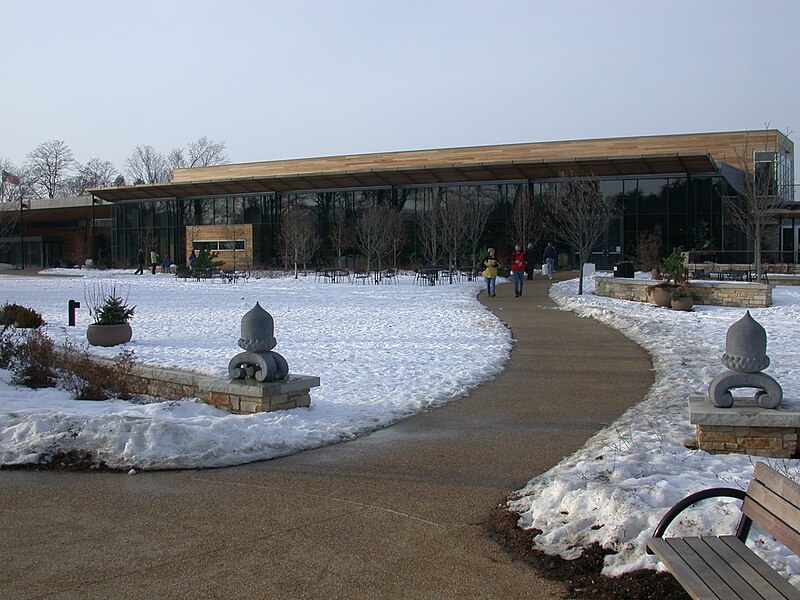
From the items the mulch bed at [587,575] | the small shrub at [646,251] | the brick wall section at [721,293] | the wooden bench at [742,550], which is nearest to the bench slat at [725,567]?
the wooden bench at [742,550]

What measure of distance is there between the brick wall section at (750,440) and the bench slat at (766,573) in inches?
105

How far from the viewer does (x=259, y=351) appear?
8.52 metres

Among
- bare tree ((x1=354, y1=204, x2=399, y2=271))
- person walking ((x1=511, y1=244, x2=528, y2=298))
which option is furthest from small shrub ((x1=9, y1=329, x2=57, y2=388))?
bare tree ((x1=354, y1=204, x2=399, y2=271))

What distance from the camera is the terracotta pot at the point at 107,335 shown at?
15.6 meters

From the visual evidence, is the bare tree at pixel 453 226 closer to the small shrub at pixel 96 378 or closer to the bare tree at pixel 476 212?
the bare tree at pixel 476 212

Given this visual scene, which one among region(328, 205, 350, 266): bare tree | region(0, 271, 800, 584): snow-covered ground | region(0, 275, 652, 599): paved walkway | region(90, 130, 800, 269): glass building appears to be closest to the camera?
region(0, 275, 652, 599): paved walkway

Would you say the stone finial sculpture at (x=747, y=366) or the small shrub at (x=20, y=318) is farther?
the small shrub at (x=20, y=318)

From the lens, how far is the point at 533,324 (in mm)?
18016

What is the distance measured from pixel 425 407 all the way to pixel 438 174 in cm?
3803

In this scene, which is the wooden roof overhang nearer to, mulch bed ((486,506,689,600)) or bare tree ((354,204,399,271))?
A: bare tree ((354,204,399,271))

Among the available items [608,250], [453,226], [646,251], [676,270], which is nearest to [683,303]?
[676,270]

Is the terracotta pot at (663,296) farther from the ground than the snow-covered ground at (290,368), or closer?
farther from the ground

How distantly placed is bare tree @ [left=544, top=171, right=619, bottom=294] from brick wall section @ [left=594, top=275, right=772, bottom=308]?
2.17 m

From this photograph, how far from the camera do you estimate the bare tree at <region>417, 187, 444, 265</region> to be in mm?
40375
